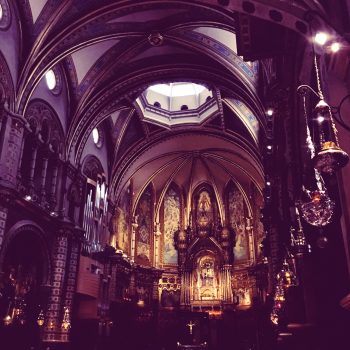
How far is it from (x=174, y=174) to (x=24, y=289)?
53.8 feet

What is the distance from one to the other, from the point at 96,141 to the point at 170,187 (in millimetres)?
9266

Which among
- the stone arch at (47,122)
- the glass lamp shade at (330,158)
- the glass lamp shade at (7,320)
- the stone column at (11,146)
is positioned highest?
the stone arch at (47,122)

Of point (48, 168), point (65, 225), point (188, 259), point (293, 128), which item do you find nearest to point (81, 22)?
point (48, 168)

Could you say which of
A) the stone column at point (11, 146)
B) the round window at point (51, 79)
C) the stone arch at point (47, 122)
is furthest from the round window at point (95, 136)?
the stone column at point (11, 146)

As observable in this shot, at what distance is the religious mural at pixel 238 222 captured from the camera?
27.4 meters

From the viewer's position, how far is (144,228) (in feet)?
95.3

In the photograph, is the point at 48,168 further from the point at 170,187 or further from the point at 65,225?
the point at 170,187

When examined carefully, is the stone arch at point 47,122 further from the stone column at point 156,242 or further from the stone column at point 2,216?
the stone column at point 156,242

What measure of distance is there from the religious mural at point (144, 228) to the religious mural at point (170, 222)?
1.21m

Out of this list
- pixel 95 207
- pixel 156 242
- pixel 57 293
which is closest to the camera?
pixel 57 293

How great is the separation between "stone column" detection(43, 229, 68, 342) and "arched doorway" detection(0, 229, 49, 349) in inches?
13.6

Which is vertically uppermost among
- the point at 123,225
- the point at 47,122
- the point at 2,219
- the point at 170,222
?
the point at 47,122

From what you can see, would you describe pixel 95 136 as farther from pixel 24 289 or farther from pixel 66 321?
pixel 66 321

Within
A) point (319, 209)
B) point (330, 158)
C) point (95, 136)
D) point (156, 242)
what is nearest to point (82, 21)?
point (95, 136)
